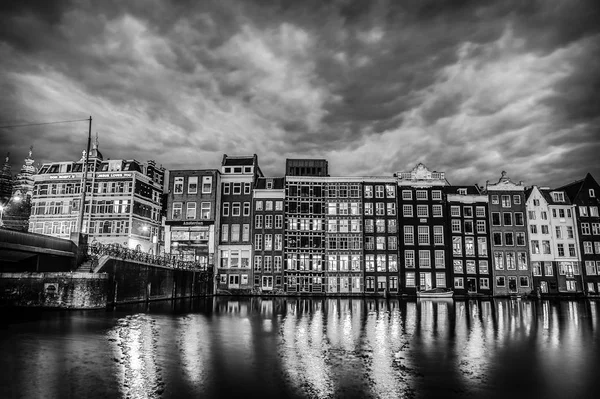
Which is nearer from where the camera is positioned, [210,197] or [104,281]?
[104,281]

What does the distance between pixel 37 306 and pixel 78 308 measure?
3.59 meters

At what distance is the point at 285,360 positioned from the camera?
19.8m

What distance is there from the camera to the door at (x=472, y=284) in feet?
280

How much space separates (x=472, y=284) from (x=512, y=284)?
805 cm

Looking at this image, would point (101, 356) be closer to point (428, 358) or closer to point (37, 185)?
point (428, 358)

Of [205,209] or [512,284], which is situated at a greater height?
[205,209]

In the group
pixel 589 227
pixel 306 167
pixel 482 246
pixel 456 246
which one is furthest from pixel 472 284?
pixel 306 167

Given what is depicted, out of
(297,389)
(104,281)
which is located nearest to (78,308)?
(104,281)

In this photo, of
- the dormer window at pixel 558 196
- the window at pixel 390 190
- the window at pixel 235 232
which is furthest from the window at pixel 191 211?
the dormer window at pixel 558 196

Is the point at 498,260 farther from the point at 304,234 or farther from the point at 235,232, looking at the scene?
the point at 235,232

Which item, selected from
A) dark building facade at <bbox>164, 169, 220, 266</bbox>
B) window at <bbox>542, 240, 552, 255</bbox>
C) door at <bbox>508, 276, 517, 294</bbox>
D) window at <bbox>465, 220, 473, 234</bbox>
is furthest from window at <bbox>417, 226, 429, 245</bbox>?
dark building facade at <bbox>164, 169, 220, 266</bbox>

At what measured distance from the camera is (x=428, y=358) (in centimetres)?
2106

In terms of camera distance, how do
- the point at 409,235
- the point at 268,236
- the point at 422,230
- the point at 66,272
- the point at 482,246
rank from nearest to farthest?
the point at 66,272, the point at 268,236, the point at 409,235, the point at 422,230, the point at 482,246

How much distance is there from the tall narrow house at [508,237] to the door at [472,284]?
13.0ft
